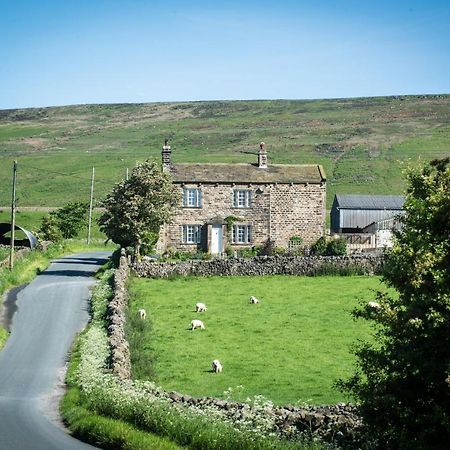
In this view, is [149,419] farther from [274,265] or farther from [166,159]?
[166,159]

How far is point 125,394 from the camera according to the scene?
73.9 feet

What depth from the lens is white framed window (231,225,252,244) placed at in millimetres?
62344

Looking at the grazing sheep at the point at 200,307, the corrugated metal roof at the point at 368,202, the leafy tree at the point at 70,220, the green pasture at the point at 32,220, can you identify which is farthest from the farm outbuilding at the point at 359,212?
the grazing sheep at the point at 200,307

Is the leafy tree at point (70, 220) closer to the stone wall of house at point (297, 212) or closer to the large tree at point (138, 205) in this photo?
the stone wall of house at point (297, 212)

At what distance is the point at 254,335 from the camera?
35.8 m

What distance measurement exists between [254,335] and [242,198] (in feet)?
89.9

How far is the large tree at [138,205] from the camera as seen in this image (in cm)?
5212

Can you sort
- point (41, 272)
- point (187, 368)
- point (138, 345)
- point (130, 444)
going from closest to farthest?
point (130, 444) < point (187, 368) < point (138, 345) < point (41, 272)

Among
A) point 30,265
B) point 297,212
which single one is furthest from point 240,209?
point 30,265

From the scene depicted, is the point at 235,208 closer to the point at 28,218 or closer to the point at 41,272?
the point at 41,272

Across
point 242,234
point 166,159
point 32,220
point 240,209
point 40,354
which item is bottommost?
point 32,220

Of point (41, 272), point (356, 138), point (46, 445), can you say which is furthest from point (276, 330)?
point (356, 138)

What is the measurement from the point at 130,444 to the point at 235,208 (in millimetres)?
43147

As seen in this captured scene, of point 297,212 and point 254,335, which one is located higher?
point 297,212
